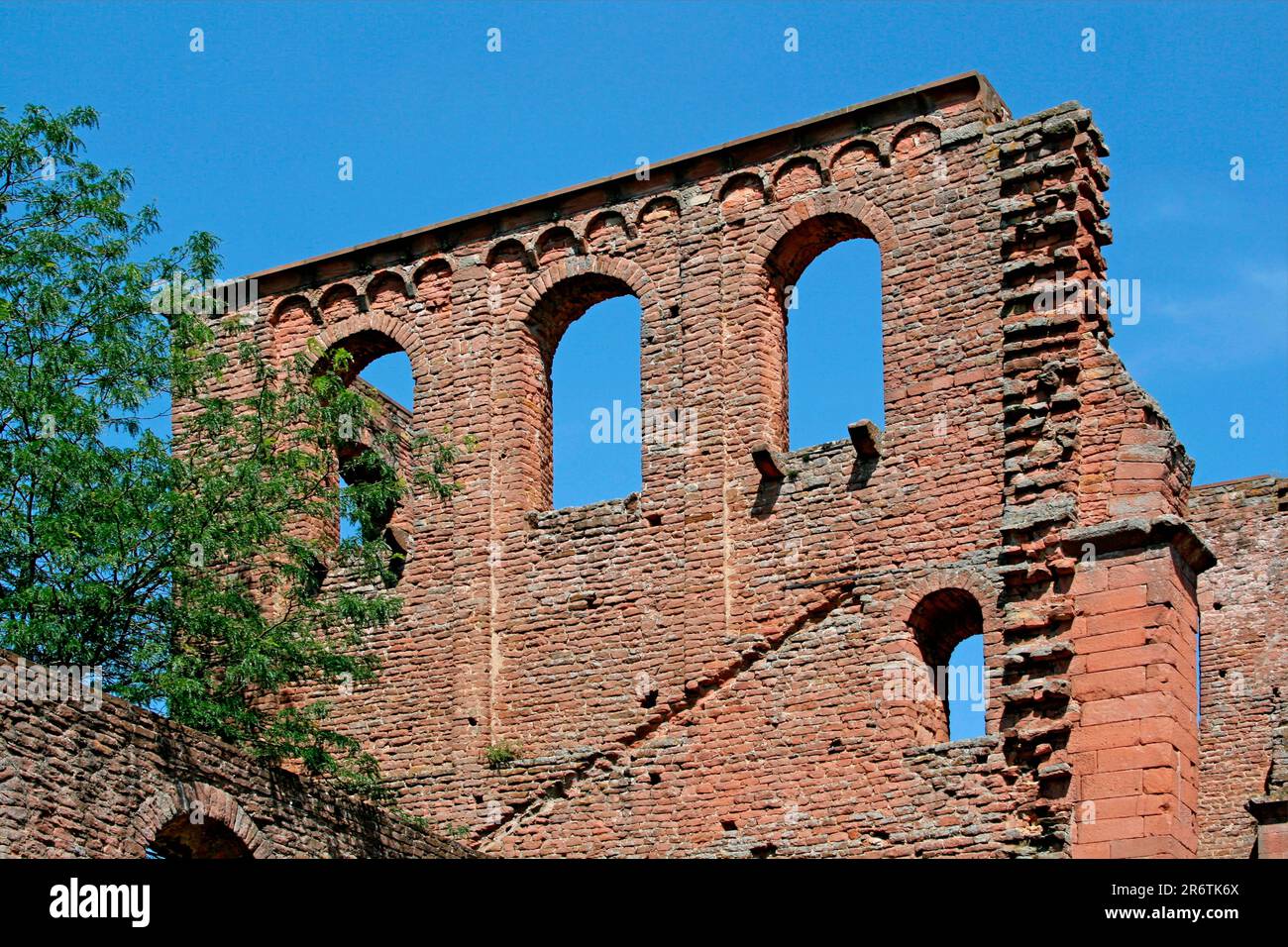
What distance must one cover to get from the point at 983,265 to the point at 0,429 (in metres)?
9.46

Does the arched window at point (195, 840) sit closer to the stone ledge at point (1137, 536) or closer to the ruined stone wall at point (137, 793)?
the ruined stone wall at point (137, 793)

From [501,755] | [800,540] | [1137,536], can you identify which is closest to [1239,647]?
[1137,536]

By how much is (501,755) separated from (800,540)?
12.4ft

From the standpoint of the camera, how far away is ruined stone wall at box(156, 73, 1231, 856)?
74.7 feet

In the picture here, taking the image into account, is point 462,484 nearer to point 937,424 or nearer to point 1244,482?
point 937,424

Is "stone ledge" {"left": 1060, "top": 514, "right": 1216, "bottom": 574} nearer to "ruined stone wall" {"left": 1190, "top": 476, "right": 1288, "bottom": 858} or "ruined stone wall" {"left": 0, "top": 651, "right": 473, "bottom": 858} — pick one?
"ruined stone wall" {"left": 1190, "top": 476, "right": 1288, "bottom": 858}

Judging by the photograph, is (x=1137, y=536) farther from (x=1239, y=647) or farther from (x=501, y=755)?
(x=1239, y=647)

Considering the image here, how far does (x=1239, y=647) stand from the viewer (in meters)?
29.2

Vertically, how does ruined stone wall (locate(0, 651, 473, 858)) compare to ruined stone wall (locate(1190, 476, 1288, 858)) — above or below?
below

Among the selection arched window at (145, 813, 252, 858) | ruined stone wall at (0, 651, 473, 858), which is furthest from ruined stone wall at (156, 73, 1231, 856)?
arched window at (145, 813, 252, 858)

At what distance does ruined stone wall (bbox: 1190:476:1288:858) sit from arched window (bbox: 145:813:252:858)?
1256cm

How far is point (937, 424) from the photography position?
79.2ft
